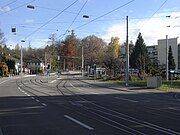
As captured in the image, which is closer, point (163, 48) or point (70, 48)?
point (163, 48)

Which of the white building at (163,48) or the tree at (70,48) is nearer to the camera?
the white building at (163,48)

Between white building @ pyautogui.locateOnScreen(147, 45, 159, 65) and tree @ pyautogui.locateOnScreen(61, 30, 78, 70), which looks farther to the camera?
tree @ pyautogui.locateOnScreen(61, 30, 78, 70)

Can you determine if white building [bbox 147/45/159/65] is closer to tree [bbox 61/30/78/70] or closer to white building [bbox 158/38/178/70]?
white building [bbox 158/38/178/70]

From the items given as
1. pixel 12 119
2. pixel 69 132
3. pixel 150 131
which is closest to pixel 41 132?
pixel 69 132

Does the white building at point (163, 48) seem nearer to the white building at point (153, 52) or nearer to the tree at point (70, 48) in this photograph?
the white building at point (153, 52)

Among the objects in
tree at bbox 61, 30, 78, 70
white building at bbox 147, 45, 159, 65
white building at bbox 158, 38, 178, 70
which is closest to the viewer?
white building at bbox 158, 38, 178, 70

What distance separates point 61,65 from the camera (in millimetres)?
198750

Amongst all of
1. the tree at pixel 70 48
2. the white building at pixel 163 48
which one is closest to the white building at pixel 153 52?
the white building at pixel 163 48

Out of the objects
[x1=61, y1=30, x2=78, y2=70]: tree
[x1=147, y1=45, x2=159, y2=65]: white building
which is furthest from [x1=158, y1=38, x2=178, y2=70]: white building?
[x1=61, y1=30, x2=78, y2=70]: tree

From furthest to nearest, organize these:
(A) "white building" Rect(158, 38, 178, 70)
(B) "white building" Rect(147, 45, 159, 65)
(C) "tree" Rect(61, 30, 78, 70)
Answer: (C) "tree" Rect(61, 30, 78, 70) → (B) "white building" Rect(147, 45, 159, 65) → (A) "white building" Rect(158, 38, 178, 70)

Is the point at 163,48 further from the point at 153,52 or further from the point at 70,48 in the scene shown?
the point at 70,48

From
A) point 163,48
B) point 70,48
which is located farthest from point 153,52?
point 163,48

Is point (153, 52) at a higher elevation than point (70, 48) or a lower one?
lower

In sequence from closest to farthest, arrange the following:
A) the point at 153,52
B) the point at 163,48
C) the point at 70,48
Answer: the point at 163,48
the point at 70,48
the point at 153,52
